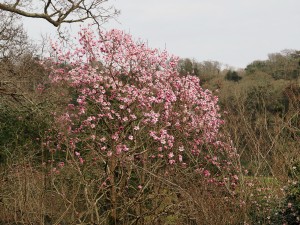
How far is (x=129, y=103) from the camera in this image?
9.46 m

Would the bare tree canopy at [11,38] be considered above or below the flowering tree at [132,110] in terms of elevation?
above

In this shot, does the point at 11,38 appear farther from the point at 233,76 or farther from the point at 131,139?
the point at 233,76

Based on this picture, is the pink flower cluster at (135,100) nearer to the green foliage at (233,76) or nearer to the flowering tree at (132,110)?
the flowering tree at (132,110)

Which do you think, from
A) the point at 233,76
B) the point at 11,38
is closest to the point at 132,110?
the point at 11,38

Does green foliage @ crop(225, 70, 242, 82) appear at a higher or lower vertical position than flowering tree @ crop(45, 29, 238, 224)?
higher

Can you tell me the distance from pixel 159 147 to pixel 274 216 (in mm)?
2707

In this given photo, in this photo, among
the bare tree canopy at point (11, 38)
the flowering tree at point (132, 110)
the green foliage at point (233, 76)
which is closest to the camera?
the flowering tree at point (132, 110)

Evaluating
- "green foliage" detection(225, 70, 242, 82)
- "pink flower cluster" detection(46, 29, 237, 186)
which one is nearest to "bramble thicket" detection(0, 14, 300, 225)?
"pink flower cluster" detection(46, 29, 237, 186)

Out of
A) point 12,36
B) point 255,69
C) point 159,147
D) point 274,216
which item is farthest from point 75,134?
point 255,69

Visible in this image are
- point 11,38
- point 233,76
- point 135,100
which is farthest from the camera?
point 233,76

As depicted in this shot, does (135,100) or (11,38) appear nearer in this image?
(135,100)

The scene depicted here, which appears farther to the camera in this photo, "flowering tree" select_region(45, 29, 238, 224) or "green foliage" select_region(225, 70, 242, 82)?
"green foliage" select_region(225, 70, 242, 82)

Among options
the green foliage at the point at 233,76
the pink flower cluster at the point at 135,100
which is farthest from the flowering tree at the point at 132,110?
the green foliage at the point at 233,76

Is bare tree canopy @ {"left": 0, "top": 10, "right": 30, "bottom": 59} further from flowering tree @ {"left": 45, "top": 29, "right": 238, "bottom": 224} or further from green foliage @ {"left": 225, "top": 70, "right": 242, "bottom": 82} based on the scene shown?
green foliage @ {"left": 225, "top": 70, "right": 242, "bottom": 82}
